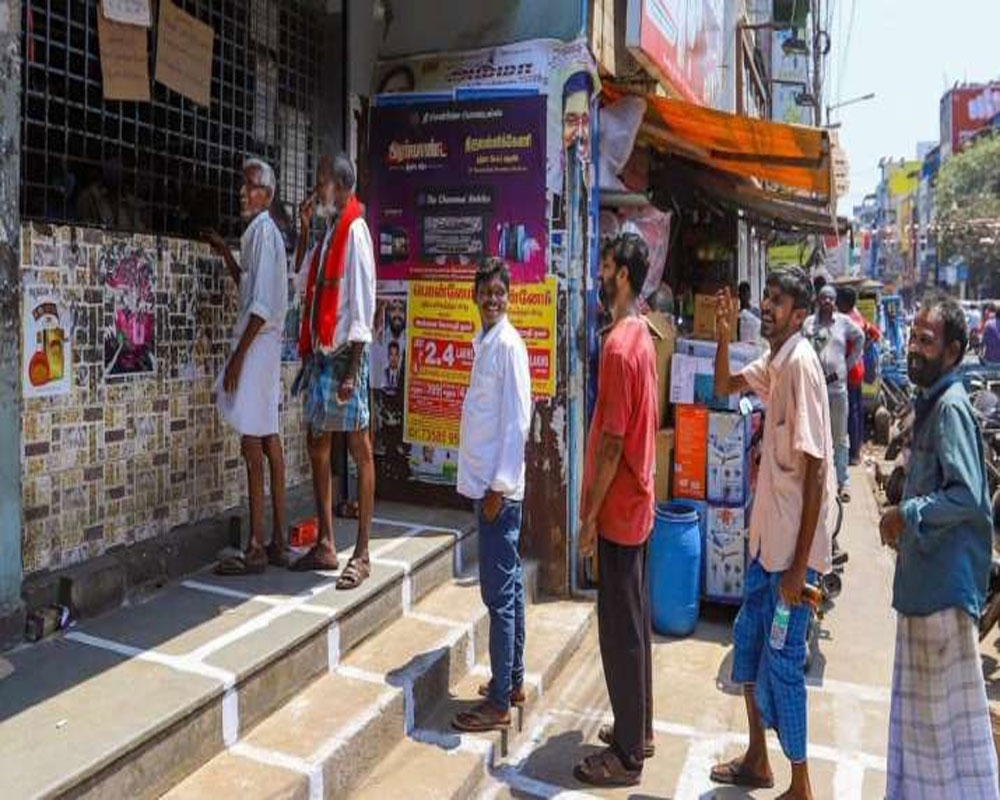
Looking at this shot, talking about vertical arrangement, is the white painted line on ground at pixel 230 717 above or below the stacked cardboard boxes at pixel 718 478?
→ below

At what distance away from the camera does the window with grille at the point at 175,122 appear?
3578 mm

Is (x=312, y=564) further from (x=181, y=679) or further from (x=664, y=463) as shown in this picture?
(x=664, y=463)

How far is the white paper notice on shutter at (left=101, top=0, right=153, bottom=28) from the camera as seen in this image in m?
3.74

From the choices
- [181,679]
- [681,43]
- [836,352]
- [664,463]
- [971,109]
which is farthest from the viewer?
[971,109]

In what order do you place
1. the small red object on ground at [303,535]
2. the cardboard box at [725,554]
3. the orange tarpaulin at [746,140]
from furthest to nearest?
1. the orange tarpaulin at [746,140]
2. the cardboard box at [725,554]
3. the small red object on ground at [303,535]

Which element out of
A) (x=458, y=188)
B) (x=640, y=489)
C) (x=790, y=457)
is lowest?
(x=640, y=489)

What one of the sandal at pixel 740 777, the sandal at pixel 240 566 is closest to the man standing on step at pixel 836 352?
the sandal at pixel 740 777

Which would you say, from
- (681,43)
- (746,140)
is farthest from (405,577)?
(681,43)

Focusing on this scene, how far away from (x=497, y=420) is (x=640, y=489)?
24.1 inches

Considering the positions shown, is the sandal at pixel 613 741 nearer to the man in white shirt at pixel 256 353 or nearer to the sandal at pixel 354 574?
the sandal at pixel 354 574

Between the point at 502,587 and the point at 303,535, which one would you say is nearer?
the point at 502,587

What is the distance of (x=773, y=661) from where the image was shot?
3.37 m

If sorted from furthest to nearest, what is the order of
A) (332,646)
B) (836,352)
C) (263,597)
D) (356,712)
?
(836,352) → (263,597) → (332,646) → (356,712)

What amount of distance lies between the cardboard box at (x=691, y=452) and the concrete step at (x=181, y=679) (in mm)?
2003
